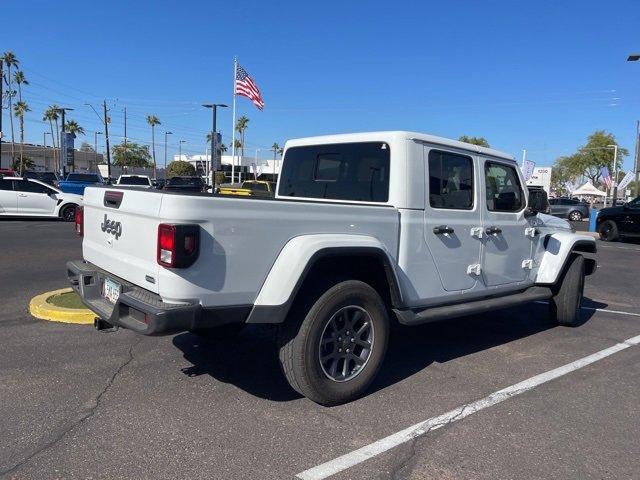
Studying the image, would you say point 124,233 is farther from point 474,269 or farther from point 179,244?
point 474,269

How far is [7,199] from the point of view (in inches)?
688

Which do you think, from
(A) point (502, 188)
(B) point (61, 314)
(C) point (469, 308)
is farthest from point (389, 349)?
(B) point (61, 314)

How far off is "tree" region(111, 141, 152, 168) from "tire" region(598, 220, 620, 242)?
87.2m

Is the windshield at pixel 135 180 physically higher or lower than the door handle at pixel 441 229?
higher

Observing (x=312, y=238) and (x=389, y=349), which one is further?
(x=389, y=349)

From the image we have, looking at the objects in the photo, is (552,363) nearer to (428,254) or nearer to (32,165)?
(428,254)

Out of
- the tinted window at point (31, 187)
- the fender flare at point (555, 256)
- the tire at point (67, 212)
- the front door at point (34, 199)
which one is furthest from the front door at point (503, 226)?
the tinted window at point (31, 187)

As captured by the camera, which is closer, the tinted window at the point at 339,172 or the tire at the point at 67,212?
the tinted window at the point at 339,172

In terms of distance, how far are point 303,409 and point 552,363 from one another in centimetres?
267

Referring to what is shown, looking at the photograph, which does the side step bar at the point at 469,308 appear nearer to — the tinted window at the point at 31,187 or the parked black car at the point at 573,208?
the tinted window at the point at 31,187

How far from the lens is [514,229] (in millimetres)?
5547

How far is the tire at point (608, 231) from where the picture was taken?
64.1ft

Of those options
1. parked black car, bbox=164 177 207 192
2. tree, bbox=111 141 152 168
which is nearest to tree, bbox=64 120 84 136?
tree, bbox=111 141 152 168

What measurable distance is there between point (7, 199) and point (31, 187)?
81 cm
